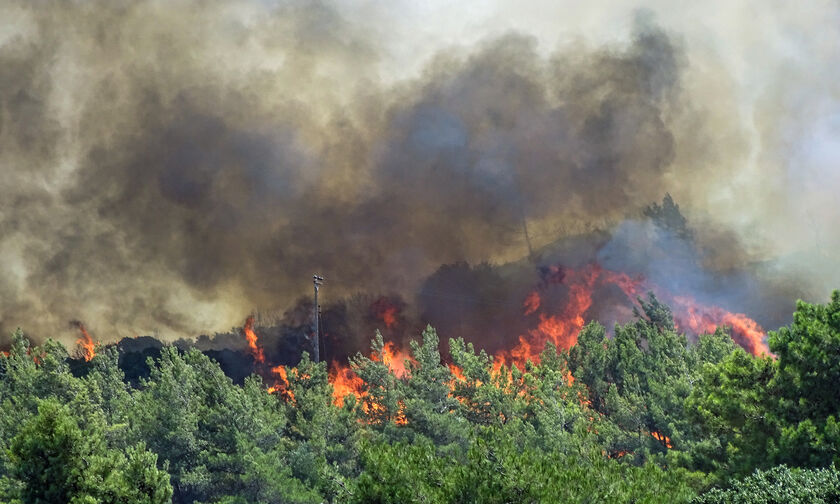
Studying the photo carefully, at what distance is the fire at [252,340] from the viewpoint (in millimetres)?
75812

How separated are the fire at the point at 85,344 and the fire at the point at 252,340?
15.3 metres

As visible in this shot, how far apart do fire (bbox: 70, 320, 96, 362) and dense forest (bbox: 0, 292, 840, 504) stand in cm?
171

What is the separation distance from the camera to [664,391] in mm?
47000

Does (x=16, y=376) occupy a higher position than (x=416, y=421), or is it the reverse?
(x=16, y=376)

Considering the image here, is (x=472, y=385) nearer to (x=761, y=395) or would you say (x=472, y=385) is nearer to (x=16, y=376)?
(x=761, y=395)

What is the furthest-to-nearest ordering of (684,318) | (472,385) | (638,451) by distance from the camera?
(684,318), (472,385), (638,451)

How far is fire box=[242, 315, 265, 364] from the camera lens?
75.8 m

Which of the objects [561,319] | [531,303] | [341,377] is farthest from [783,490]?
[341,377]

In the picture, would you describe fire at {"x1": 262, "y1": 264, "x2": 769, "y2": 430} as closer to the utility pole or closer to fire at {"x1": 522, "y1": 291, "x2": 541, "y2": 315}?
fire at {"x1": 522, "y1": 291, "x2": 541, "y2": 315}

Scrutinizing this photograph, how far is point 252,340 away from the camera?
7669cm

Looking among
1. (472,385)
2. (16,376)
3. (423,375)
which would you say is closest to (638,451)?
(472,385)

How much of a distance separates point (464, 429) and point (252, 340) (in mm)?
33151

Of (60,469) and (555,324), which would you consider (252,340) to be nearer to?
(555,324)

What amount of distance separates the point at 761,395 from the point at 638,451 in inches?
610
